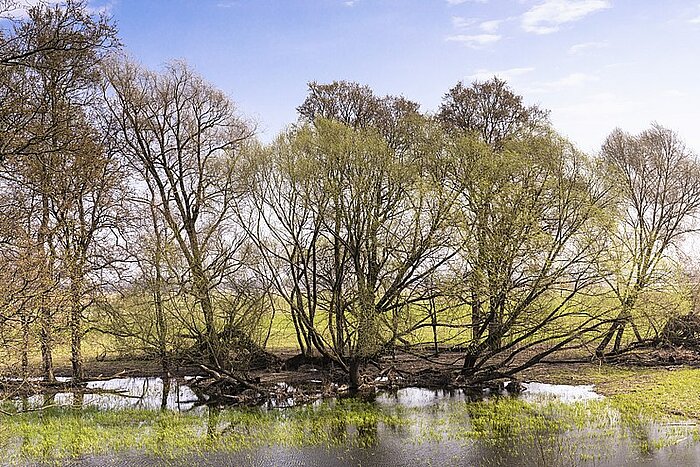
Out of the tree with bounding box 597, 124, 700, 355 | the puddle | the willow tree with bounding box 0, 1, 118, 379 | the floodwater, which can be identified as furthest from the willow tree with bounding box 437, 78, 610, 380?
the willow tree with bounding box 0, 1, 118, 379

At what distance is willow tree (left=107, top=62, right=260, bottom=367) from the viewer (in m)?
23.7

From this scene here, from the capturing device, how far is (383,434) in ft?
49.4

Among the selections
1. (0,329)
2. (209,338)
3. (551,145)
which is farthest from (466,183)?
(0,329)

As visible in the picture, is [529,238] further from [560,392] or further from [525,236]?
[560,392]

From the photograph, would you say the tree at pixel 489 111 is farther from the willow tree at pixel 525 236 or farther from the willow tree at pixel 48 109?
the willow tree at pixel 48 109

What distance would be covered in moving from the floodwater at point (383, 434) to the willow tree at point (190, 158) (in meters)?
5.22

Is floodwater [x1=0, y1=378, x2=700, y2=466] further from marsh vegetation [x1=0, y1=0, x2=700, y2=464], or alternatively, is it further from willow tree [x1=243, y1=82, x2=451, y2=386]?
willow tree [x1=243, y1=82, x2=451, y2=386]

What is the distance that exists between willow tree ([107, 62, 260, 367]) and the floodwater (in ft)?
17.1

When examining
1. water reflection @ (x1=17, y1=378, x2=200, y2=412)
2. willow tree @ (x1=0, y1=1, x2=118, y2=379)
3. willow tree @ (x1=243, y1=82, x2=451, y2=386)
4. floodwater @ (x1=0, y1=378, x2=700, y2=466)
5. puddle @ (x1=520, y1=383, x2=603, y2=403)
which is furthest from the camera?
willow tree @ (x1=243, y1=82, x2=451, y2=386)

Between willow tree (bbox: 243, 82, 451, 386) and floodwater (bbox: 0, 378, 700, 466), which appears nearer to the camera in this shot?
floodwater (bbox: 0, 378, 700, 466)

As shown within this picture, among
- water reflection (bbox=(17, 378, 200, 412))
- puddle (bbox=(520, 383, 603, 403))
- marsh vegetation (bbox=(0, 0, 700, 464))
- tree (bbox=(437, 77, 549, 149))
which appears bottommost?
puddle (bbox=(520, 383, 603, 403))

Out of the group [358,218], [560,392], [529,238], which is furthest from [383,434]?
[529,238]

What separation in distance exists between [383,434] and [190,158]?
14370mm

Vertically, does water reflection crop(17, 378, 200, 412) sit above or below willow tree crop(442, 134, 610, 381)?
below
